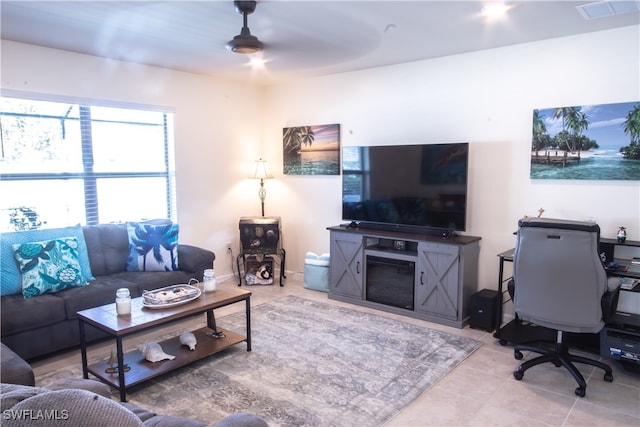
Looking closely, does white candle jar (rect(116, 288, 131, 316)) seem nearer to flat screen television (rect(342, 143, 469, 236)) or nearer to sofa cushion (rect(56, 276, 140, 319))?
sofa cushion (rect(56, 276, 140, 319))

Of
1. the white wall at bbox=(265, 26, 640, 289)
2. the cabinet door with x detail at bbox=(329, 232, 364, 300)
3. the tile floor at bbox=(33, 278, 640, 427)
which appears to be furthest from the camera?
the cabinet door with x detail at bbox=(329, 232, 364, 300)

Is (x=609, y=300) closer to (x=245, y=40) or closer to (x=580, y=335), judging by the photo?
(x=580, y=335)

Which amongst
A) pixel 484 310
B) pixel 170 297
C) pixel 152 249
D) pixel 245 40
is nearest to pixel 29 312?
pixel 170 297

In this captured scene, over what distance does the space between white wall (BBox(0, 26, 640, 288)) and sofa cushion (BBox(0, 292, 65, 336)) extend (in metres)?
1.84

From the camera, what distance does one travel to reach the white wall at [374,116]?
11.6ft

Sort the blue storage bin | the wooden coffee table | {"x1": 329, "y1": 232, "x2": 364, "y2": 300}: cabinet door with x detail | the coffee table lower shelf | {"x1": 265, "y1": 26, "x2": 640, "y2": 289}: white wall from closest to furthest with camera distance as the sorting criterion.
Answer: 1. the wooden coffee table
2. the coffee table lower shelf
3. {"x1": 265, "y1": 26, "x2": 640, "y2": 289}: white wall
4. {"x1": 329, "y1": 232, "x2": 364, "y2": 300}: cabinet door with x detail
5. the blue storage bin

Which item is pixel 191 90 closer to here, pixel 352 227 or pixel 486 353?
pixel 352 227

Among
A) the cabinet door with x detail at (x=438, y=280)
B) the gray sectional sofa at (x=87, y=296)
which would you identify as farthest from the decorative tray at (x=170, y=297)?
the cabinet door with x detail at (x=438, y=280)

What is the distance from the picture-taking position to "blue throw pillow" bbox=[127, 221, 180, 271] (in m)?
4.08

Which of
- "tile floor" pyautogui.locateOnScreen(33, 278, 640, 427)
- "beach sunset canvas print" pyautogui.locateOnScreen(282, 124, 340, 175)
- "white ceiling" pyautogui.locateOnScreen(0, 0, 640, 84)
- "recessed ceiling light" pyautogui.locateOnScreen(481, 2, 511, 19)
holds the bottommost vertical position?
"tile floor" pyautogui.locateOnScreen(33, 278, 640, 427)

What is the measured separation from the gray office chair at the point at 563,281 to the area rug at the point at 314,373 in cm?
72

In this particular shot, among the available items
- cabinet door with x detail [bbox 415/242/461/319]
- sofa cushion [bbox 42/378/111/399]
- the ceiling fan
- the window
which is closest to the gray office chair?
cabinet door with x detail [bbox 415/242/461/319]

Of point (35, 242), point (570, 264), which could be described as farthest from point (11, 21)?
point (570, 264)

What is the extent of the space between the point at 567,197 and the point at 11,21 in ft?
15.0
